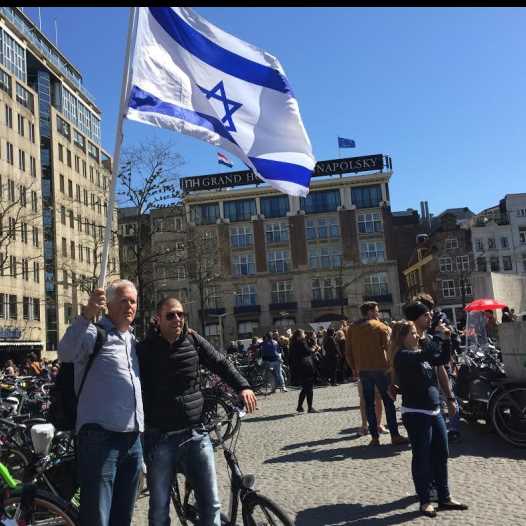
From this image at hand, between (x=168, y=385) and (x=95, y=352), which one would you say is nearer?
(x=95, y=352)

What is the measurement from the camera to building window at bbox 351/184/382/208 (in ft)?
243

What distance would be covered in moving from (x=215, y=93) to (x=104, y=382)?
11.9ft

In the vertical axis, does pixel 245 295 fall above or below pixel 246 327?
above

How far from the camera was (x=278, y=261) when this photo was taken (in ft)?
244

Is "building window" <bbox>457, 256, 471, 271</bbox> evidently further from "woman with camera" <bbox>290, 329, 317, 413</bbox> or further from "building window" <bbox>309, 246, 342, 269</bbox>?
"woman with camera" <bbox>290, 329, 317, 413</bbox>

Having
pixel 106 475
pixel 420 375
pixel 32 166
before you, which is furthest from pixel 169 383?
pixel 32 166

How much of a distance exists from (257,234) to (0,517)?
71174mm

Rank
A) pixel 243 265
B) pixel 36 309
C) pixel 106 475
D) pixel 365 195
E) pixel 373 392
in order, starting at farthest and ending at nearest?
1. pixel 243 265
2. pixel 365 195
3. pixel 36 309
4. pixel 373 392
5. pixel 106 475

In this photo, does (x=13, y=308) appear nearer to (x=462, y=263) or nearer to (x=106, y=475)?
(x=106, y=475)

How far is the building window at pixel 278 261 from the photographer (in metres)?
73.9

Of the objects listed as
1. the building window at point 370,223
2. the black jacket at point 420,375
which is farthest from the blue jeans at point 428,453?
the building window at point 370,223

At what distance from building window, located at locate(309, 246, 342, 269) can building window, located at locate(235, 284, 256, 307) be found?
7.35 m

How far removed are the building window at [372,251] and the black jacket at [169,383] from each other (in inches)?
2715

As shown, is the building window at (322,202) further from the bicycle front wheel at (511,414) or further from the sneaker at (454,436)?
the bicycle front wheel at (511,414)
